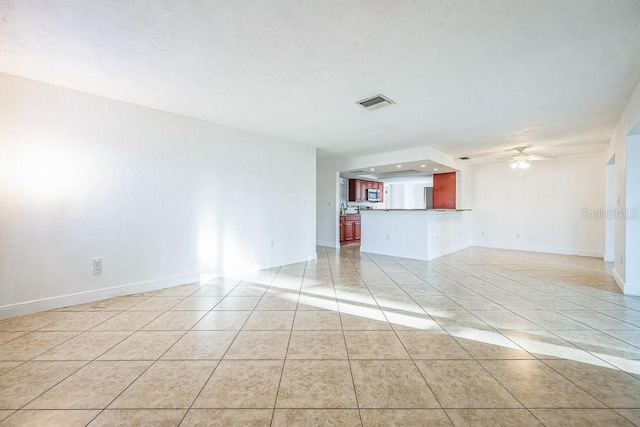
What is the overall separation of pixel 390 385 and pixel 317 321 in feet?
3.26

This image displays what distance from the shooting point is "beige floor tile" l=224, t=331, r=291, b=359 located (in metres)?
1.87

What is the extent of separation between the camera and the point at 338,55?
2170 millimetres

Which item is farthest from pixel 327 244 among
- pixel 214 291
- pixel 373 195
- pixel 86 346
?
pixel 86 346

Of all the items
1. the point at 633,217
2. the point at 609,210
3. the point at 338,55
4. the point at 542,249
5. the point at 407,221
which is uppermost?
the point at 338,55

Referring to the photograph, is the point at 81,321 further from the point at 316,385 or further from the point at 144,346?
the point at 316,385

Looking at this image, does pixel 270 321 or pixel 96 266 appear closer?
pixel 270 321

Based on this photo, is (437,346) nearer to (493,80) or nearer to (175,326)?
(175,326)

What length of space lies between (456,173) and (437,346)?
6.26 metres

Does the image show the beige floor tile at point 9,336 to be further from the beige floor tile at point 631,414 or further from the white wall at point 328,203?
the white wall at point 328,203

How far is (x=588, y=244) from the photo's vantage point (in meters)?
5.98

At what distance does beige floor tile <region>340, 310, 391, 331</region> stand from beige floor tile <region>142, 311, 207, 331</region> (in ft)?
4.62

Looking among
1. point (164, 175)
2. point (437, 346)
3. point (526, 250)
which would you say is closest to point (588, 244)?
point (526, 250)

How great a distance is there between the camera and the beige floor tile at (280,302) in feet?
9.17

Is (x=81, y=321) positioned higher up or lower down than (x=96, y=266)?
lower down
